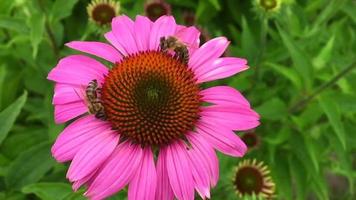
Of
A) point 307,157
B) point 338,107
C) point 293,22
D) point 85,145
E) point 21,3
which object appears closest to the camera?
point 85,145

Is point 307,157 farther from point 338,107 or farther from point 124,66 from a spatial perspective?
point 124,66

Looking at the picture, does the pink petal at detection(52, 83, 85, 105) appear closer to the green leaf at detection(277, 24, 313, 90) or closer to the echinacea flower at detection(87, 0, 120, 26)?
the echinacea flower at detection(87, 0, 120, 26)

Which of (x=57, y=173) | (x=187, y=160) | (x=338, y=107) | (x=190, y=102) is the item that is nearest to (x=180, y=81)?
(x=190, y=102)

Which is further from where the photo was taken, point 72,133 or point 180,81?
point 180,81

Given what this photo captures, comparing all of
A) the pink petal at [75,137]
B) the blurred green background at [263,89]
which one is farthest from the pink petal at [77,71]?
the blurred green background at [263,89]

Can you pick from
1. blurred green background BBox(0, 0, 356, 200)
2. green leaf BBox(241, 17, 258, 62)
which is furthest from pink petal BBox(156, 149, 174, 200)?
green leaf BBox(241, 17, 258, 62)

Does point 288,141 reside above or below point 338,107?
below

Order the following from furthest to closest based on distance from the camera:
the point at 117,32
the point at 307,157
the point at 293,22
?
1. the point at 293,22
2. the point at 307,157
3. the point at 117,32

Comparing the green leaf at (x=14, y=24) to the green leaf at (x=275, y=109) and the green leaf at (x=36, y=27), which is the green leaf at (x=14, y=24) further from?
the green leaf at (x=275, y=109)
